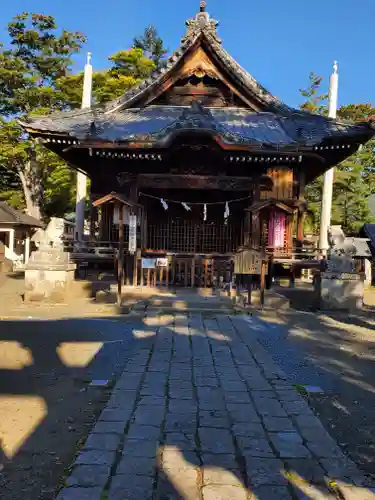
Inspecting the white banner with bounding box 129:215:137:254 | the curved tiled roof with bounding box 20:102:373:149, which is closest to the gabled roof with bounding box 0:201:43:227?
the curved tiled roof with bounding box 20:102:373:149

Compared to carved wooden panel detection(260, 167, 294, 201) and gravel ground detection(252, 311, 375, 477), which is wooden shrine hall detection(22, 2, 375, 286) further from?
gravel ground detection(252, 311, 375, 477)

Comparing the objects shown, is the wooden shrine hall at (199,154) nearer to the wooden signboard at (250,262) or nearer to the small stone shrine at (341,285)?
the wooden signboard at (250,262)

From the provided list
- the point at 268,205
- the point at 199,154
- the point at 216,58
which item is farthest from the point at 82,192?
the point at 268,205

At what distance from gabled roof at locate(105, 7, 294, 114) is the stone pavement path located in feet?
37.9

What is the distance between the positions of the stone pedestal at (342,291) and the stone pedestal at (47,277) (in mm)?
7319

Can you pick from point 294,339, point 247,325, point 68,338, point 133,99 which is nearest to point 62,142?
point 133,99

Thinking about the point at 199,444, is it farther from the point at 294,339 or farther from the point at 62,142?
the point at 62,142

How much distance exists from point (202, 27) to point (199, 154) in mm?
4768

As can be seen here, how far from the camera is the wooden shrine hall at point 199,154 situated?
38.7 feet

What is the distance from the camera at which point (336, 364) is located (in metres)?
6.11

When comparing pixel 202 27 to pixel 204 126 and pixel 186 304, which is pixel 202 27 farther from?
pixel 186 304

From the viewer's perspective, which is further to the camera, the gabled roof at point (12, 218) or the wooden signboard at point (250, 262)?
the gabled roof at point (12, 218)

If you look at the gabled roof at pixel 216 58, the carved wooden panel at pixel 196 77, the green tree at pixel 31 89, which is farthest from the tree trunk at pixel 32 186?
the carved wooden panel at pixel 196 77

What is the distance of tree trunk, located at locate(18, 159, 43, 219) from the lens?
27.5 metres
